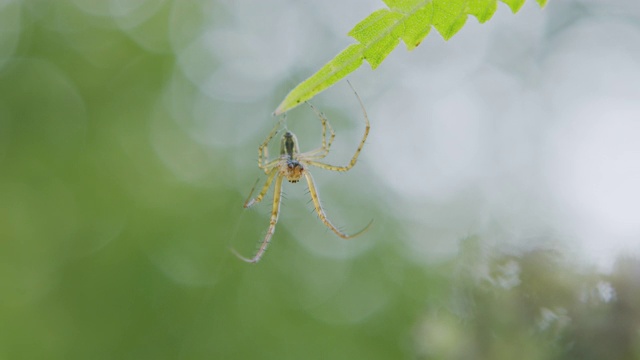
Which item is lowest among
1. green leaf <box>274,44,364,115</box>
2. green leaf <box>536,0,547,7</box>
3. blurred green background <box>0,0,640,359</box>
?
green leaf <box>274,44,364,115</box>

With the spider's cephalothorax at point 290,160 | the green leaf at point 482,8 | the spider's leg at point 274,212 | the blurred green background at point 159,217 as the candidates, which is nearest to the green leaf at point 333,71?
the green leaf at point 482,8

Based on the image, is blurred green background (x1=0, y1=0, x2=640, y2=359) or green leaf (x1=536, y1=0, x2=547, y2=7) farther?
blurred green background (x1=0, y1=0, x2=640, y2=359)

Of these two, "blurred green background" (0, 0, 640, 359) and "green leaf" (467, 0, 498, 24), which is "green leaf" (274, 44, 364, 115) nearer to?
"green leaf" (467, 0, 498, 24)

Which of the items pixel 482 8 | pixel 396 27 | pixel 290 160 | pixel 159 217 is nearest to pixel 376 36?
pixel 396 27

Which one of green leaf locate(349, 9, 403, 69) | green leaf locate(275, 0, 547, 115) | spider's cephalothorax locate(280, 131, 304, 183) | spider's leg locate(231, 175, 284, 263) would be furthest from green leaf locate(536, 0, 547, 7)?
spider's cephalothorax locate(280, 131, 304, 183)

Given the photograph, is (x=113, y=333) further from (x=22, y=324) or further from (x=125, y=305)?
(x=22, y=324)

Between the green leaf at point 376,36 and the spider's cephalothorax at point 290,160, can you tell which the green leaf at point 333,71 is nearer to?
the green leaf at point 376,36

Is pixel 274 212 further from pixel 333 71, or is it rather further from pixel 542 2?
pixel 542 2
